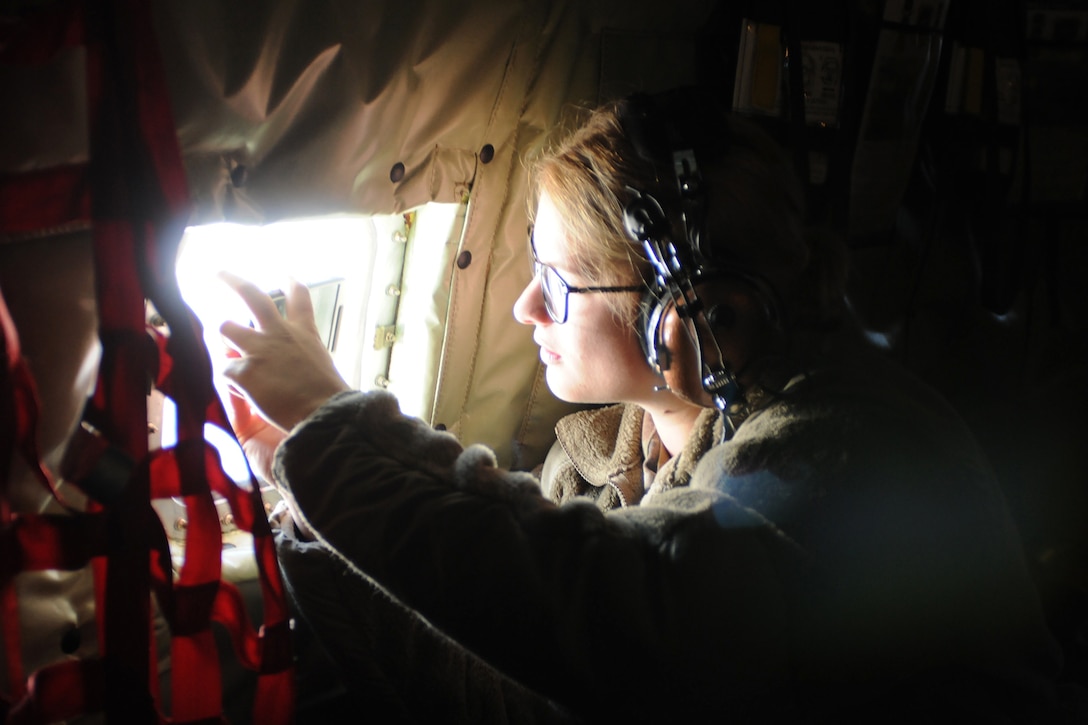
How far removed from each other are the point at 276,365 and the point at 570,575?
0.47 meters

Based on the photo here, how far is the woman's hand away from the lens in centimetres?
92

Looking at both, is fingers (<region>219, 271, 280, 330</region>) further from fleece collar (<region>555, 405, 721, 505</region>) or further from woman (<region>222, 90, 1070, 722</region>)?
fleece collar (<region>555, 405, 721, 505</region>)

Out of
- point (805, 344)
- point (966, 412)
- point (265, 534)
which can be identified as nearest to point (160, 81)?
point (265, 534)

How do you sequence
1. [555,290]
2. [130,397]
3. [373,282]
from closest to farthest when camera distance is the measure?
[130,397] → [555,290] → [373,282]

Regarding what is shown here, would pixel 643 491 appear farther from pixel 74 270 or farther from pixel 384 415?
pixel 74 270

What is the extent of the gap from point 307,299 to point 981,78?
Result: 166cm

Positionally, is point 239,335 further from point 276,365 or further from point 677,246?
point 677,246

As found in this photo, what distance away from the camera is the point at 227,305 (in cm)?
107

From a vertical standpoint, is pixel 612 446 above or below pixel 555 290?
below

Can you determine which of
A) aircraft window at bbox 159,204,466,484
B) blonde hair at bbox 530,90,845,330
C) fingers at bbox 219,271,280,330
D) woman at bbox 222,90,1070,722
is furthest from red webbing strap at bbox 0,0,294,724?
blonde hair at bbox 530,90,845,330

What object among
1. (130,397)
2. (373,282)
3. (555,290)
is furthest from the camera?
(373,282)

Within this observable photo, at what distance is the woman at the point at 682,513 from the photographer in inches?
28.6

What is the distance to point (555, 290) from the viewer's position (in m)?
1.08

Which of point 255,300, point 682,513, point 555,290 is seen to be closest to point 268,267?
point 255,300
